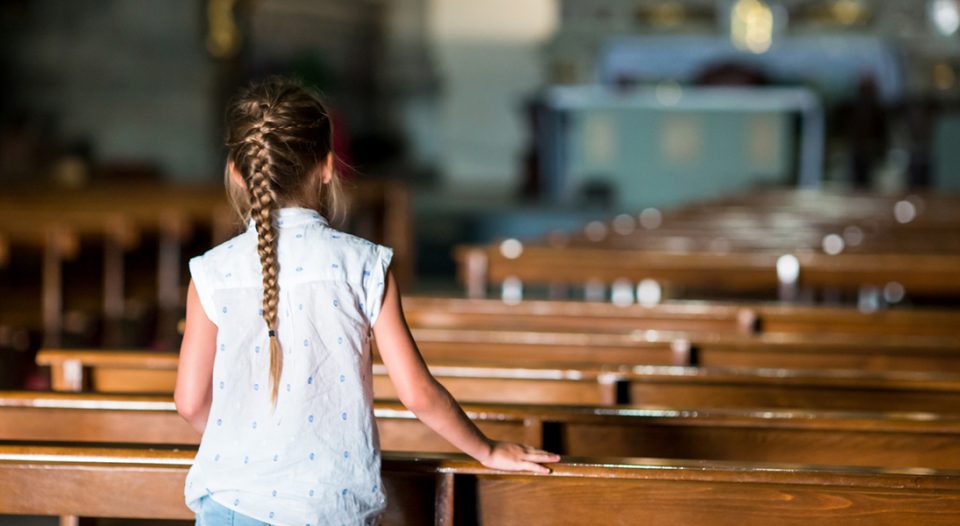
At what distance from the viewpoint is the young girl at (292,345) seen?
169 cm

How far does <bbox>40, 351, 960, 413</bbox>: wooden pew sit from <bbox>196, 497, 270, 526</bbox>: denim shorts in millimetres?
974

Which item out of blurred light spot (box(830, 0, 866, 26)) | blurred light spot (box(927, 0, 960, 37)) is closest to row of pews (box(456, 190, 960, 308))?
blurred light spot (box(830, 0, 866, 26))

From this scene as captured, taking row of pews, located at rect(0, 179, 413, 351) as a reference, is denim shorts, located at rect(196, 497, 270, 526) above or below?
below

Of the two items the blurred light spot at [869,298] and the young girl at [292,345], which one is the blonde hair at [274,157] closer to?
the young girl at [292,345]

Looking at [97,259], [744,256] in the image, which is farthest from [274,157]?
[97,259]

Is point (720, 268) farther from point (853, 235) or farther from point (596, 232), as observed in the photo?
point (853, 235)

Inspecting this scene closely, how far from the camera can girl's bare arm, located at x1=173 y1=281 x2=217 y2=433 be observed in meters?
1.77

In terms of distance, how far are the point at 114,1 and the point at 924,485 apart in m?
11.9

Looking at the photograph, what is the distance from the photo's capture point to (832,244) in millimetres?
6078

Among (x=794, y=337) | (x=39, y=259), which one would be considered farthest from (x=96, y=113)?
(x=794, y=337)

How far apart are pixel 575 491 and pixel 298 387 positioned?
16.9 inches

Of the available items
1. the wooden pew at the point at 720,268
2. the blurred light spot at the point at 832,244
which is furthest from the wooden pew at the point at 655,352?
the blurred light spot at the point at 832,244

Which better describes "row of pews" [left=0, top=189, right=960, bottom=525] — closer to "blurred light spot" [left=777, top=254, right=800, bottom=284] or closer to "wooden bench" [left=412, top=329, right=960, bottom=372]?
"wooden bench" [left=412, top=329, right=960, bottom=372]

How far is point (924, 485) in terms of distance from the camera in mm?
1787
